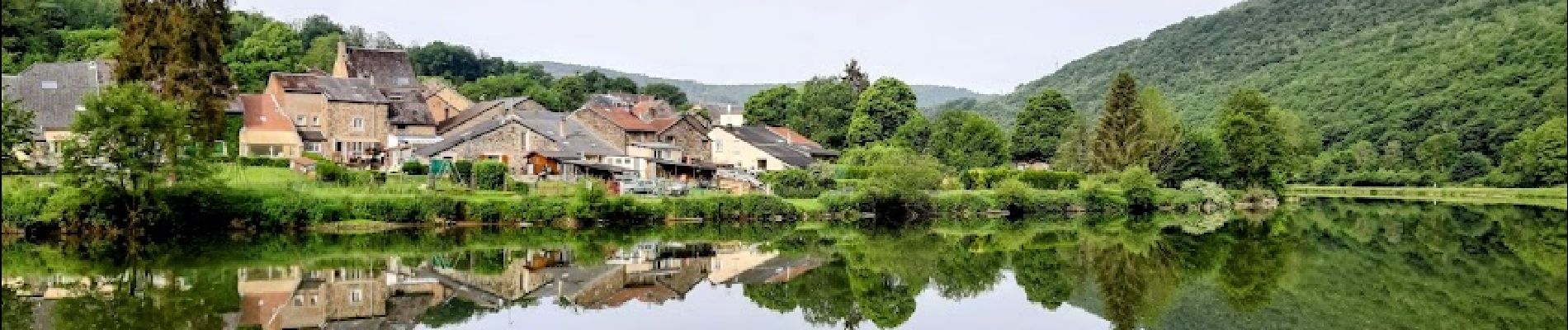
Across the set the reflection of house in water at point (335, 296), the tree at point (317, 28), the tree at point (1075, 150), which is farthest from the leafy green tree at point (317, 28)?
the reflection of house in water at point (335, 296)

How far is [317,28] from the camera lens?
13000 centimetres

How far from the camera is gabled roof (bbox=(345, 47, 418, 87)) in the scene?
228 ft

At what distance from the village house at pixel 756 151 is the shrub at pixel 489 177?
2326 cm

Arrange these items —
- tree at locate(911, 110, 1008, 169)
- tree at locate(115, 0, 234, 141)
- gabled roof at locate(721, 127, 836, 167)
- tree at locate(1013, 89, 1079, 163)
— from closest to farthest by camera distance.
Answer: tree at locate(115, 0, 234, 141), gabled roof at locate(721, 127, 836, 167), tree at locate(911, 110, 1008, 169), tree at locate(1013, 89, 1079, 163)

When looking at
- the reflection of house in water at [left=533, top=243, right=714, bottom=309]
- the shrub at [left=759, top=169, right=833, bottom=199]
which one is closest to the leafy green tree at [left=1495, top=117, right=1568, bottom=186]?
the reflection of house in water at [left=533, top=243, right=714, bottom=309]

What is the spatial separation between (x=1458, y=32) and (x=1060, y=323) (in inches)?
1820

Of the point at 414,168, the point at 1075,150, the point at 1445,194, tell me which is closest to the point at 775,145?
the point at 1075,150

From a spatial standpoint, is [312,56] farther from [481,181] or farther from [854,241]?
[854,241]

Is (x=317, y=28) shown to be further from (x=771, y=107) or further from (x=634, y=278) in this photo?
(x=634, y=278)

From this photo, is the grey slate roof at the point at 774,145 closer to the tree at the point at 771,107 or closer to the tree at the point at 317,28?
the tree at the point at 771,107

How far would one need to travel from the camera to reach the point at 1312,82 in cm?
9912

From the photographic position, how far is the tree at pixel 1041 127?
8625 cm

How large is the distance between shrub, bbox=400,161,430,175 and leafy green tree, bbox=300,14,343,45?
81.5 m

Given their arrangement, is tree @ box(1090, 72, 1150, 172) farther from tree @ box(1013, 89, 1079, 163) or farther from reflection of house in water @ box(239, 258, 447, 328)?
reflection of house in water @ box(239, 258, 447, 328)
